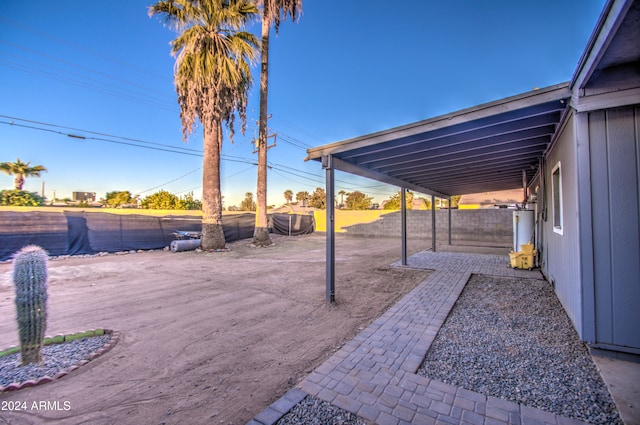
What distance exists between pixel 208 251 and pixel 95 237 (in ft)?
12.9

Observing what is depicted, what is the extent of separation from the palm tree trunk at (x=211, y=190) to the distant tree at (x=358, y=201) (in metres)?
29.6

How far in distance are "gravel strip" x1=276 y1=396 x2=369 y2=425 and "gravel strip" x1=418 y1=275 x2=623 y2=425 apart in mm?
828

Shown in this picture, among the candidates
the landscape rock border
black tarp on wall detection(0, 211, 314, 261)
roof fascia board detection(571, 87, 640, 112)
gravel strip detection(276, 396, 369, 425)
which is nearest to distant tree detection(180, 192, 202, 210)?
black tarp on wall detection(0, 211, 314, 261)

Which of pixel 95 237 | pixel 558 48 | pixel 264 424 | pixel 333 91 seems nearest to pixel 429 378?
pixel 264 424

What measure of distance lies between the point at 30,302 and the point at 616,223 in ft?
17.2

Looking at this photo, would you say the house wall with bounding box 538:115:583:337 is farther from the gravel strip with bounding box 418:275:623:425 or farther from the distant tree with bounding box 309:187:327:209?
the distant tree with bounding box 309:187:327:209

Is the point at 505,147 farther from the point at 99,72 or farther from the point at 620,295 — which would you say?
the point at 99,72

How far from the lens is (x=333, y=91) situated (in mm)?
14406

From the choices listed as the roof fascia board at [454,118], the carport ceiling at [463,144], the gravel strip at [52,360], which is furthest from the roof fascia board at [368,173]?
the gravel strip at [52,360]

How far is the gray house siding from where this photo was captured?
7.48ft

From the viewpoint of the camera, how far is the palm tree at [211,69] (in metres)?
9.76

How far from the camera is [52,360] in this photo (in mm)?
2471

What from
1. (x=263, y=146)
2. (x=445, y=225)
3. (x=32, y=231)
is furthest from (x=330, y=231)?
(x=445, y=225)

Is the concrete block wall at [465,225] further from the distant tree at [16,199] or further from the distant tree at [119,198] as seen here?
the distant tree at [119,198]
